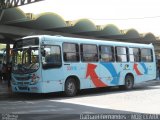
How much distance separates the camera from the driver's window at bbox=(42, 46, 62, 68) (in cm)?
1662

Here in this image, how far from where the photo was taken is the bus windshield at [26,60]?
1664 centimetres

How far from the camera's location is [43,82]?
16531 mm

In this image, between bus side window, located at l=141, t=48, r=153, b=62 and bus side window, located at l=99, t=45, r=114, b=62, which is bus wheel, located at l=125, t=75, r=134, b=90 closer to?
bus side window, located at l=141, t=48, r=153, b=62

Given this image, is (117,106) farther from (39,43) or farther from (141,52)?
(141,52)

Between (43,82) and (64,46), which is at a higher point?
(64,46)

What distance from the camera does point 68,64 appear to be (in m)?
17.7

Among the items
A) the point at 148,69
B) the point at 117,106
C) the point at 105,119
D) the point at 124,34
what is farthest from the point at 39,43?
the point at 124,34

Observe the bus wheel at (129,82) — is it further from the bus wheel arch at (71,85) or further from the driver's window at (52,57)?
→ the driver's window at (52,57)

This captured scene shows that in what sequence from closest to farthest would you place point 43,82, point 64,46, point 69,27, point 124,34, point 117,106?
1. point 117,106
2. point 43,82
3. point 64,46
4. point 69,27
5. point 124,34

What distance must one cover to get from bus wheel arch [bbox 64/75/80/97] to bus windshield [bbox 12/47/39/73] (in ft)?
6.21

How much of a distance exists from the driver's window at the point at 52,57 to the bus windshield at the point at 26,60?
383mm

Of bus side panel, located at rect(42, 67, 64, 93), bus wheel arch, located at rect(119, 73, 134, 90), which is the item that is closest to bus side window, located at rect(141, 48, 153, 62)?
bus wheel arch, located at rect(119, 73, 134, 90)

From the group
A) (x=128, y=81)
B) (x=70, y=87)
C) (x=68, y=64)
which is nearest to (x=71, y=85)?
(x=70, y=87)

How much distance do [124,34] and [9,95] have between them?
17.6 meters
